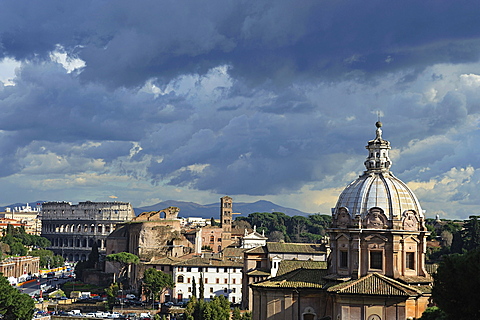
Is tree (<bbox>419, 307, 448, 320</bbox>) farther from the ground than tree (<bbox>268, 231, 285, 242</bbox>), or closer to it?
closer to it

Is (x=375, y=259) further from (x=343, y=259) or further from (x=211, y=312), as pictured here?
(x=211, y=312)

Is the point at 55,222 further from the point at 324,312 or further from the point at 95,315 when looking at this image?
the point at 324,312

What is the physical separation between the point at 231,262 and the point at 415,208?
4988 cm

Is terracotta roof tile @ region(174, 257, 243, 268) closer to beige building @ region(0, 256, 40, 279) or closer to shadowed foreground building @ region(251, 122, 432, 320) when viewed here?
beige building @ region(0, 256, 40, 279)

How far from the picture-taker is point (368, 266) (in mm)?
40000

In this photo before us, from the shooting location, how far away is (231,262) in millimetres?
88688

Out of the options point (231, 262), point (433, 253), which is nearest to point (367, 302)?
point (231, 262)

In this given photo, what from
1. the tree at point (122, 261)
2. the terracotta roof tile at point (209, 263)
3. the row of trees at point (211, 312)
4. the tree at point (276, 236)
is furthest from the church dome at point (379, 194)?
the tree at point (276, 236)

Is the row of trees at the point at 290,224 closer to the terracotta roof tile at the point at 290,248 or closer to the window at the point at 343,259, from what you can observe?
the terracotta roof tile at the point at 290,248

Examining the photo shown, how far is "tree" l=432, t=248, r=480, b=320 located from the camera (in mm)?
28953

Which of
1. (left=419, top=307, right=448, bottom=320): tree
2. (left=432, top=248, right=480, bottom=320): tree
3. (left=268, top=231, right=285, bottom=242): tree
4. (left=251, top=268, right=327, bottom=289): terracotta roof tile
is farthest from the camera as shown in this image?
(left=268, top=231, right=285, bottom=242): tree

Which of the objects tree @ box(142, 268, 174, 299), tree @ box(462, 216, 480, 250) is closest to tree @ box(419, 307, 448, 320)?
tree @ box(142, 268, 174, 299)

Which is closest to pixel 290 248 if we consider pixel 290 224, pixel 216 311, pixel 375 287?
pixel 216 311

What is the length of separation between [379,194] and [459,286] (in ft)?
38.6
